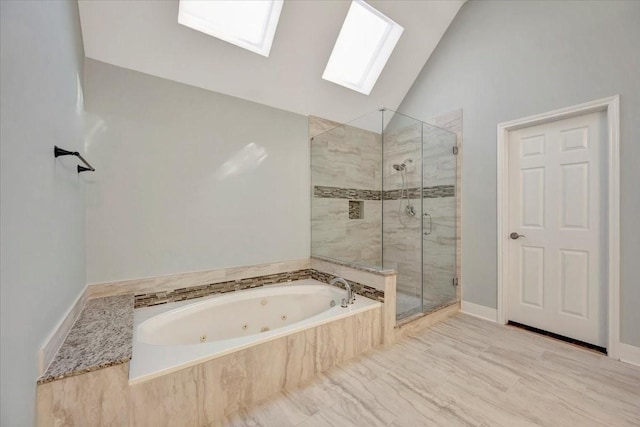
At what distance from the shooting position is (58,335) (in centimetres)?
132

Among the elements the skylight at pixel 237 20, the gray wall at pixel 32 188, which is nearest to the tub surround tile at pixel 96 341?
the gray wall at pixel 32 188

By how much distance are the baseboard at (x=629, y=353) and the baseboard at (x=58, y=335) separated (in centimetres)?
355

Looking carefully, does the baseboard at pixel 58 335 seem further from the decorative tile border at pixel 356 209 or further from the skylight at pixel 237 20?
the decorative tile border at pixel 356 209

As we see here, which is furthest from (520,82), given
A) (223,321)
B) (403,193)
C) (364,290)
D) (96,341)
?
(96,341)

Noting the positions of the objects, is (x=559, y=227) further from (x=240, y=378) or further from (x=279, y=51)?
(x=279, y=51)

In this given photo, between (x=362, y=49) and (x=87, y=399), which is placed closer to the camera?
(x=87, y=399)

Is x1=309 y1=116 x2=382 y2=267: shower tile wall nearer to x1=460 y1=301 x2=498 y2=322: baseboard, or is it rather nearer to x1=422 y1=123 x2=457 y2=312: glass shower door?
x1=422 y1=123 x2=457 y2=312: glass shower door

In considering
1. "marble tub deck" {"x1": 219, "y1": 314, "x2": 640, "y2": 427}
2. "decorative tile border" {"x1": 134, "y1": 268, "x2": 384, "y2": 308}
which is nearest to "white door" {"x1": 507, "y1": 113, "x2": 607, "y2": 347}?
"marble tub deck" {"x1": 219, "y1": 314, "x2": 640, "y2": 427}

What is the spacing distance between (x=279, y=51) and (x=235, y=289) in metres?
2.24

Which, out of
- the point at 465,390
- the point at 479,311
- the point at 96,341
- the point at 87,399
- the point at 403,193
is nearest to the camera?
the point at 87,399

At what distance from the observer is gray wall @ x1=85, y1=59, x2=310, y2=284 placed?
1994 millimetres

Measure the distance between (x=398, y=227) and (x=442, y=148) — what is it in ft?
3.34

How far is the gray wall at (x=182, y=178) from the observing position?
199 cm

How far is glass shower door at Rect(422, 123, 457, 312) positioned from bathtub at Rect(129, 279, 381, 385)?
1.17 metres
